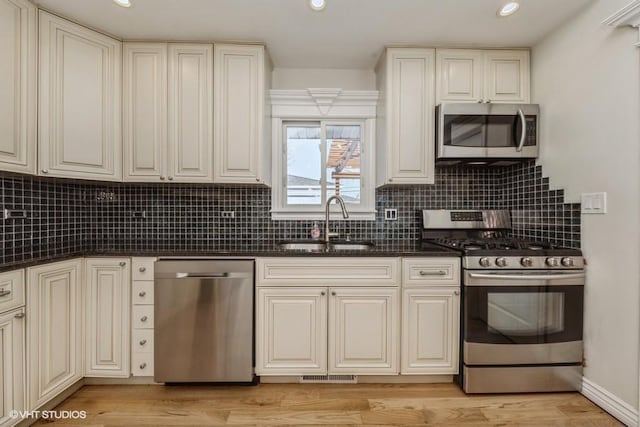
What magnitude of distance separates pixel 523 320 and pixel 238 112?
7.99 ft

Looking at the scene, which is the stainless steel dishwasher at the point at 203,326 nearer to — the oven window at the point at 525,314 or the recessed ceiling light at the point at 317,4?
the oven window at the point at 525,314

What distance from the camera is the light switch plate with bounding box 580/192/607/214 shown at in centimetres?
195

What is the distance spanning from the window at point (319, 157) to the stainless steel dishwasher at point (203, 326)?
0.89 metres

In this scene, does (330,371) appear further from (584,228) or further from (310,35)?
(310,35)

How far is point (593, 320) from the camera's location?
6.76 feet

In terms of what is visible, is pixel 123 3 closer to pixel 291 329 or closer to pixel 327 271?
pixel 327 271

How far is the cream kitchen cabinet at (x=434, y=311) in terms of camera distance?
2227 mm

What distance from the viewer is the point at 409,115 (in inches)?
99.9

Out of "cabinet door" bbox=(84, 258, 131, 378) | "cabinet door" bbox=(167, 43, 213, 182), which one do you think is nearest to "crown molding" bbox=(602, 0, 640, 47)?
"cabinet door" bbox=(167, 43, 213, 182)

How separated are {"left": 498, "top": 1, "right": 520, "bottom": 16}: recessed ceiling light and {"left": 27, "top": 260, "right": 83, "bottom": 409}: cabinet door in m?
3.16

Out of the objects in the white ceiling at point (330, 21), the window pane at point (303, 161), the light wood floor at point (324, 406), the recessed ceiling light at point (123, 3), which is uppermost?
the white ceiling at point (330, 21)

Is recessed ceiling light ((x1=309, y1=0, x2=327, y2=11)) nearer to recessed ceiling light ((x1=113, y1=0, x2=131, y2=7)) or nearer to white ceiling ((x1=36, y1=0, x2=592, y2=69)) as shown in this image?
white ceiling ((x1=36, y1=0, x2=592, y2=69))

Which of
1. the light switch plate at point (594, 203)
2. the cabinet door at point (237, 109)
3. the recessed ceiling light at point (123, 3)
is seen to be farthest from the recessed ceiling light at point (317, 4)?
the light switch plate at point (594, 203)

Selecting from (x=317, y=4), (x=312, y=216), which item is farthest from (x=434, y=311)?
(x=317, y=4)
